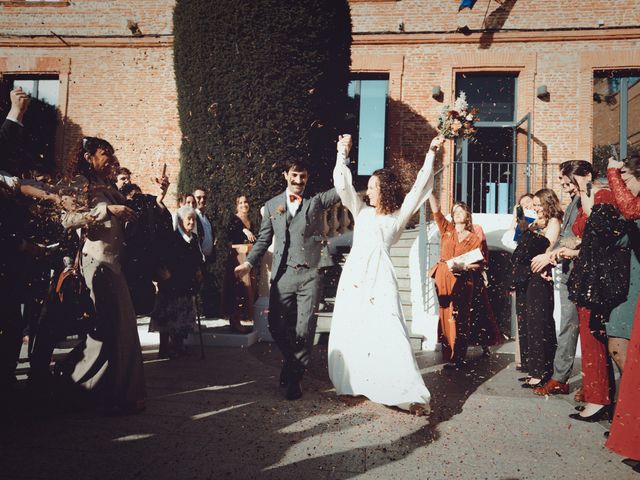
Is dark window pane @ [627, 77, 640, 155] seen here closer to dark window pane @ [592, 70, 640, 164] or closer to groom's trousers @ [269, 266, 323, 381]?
dark window pane @ [592, 70, 640, 164]

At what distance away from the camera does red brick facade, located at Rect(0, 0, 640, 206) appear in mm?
11602

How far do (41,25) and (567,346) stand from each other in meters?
15.1

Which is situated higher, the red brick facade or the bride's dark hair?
the red brick facade

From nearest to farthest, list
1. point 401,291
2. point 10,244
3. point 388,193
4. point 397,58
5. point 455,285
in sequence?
point 10,244, point 388,193, point 455,285, point 401,291, point 397,58

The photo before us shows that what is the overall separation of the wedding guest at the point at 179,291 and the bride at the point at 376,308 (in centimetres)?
242

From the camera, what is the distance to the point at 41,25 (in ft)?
43.2

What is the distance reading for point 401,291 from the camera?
7902 mm

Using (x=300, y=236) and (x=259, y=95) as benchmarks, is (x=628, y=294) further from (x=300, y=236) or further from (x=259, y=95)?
(x=259, y=95)

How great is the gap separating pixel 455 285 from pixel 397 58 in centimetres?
833

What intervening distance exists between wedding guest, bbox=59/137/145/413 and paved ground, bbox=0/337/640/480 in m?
0.25

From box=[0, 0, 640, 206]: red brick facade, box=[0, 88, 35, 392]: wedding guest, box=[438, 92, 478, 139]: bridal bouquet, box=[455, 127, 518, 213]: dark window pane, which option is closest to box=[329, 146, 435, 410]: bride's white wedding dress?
box=[438, 92, 478, 139]: bridal bouquet

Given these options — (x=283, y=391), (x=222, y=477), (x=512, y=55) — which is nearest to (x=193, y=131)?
(x=283, y=391)

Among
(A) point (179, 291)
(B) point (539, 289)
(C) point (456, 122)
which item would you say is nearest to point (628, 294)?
(B) point (539, 289)

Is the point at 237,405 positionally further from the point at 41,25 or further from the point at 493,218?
the point at 41,25
